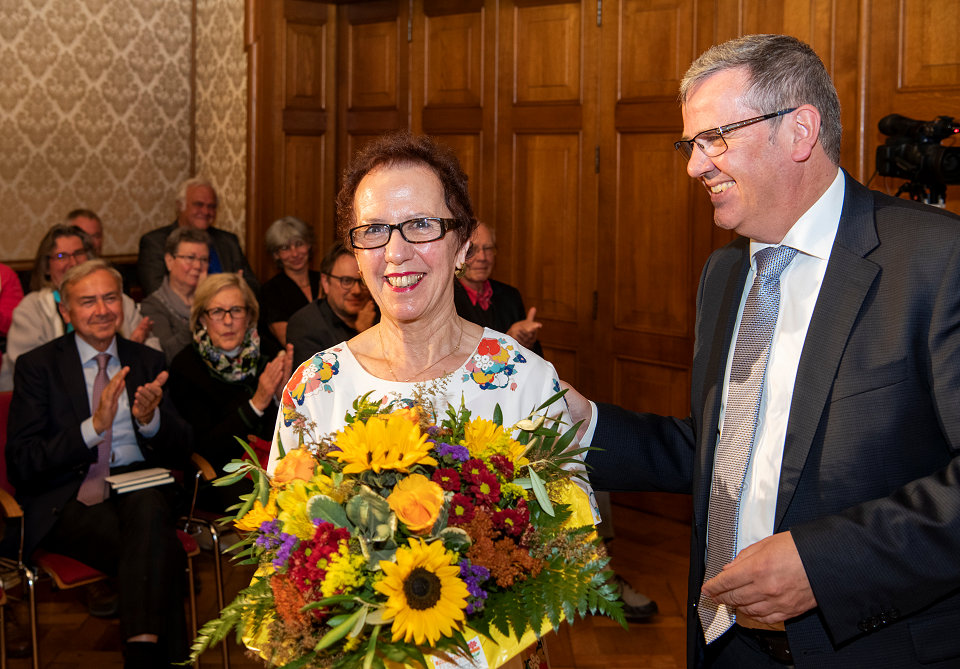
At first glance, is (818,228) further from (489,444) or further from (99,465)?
(99,465)

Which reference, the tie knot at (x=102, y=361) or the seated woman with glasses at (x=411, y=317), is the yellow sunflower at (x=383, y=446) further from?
the tie knot at (x=102, y=361)

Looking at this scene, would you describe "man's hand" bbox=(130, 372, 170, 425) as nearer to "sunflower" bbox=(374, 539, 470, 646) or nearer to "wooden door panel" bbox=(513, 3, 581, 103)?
"sunflower" bbox=(374, 539, 470, 646)

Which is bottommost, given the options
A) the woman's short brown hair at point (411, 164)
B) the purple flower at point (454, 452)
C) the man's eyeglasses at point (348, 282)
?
the purple flower at point (454, 452)

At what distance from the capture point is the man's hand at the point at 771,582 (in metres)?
1.55

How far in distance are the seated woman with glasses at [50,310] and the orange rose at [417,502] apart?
3564 mm

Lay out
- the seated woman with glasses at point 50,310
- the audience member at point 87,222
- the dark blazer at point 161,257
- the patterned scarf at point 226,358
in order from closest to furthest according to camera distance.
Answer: the patterned scarf at point 226,358 → the seated woman with glasses at point 50,310 → the audience member at point 87,222 → the dark blazer at point 161,257

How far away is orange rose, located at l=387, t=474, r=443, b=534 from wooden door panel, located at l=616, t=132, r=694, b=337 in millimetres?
4098

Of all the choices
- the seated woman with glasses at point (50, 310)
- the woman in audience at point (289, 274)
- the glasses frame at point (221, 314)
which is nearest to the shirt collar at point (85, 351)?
the glasses frame at point (221, 314)

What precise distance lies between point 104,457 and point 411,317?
231cm

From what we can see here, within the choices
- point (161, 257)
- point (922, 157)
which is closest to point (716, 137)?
point (922, 157)

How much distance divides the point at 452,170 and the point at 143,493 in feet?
7.23

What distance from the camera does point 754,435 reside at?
176 centimetres

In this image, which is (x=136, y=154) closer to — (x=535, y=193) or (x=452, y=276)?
(x=535, y=193)

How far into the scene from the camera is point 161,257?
643 cm
